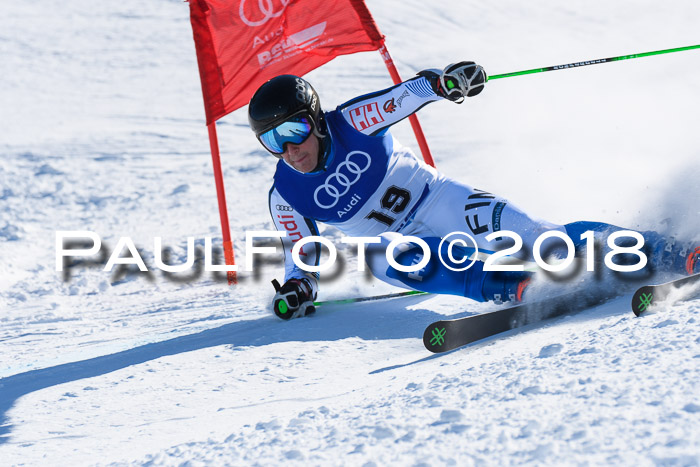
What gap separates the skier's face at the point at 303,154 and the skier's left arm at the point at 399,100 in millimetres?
226

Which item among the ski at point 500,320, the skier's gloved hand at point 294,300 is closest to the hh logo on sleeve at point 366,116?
the skier's gloved hand at point 294,300

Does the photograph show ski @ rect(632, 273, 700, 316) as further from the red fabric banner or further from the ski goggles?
the red fabric banner

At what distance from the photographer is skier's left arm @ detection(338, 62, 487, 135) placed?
3.37 m

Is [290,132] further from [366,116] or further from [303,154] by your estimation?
[366,116]

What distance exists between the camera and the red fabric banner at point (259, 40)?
499 centimetres

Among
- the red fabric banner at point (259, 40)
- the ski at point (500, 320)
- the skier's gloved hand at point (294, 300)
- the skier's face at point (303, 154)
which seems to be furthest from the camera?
the red fabric banner at point (259, 40)

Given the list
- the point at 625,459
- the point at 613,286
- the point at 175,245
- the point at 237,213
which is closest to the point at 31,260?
the point at 175,245

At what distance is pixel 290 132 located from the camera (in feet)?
11.2

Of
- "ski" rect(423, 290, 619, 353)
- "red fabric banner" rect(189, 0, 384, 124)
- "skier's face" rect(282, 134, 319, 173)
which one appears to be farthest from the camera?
"red fabric banner" rect(189, 0, 384, 124)

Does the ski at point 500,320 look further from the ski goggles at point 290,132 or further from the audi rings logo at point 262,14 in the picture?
the audi rings logo at point 262,14

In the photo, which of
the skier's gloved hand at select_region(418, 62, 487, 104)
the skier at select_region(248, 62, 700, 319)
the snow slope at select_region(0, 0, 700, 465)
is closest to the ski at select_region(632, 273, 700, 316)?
the snow slope at select_region(0, 0, 700, 465)

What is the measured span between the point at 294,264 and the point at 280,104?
3.09 feet

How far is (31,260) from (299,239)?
302 cm

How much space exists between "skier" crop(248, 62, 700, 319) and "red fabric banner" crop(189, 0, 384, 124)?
1406 millimetres
